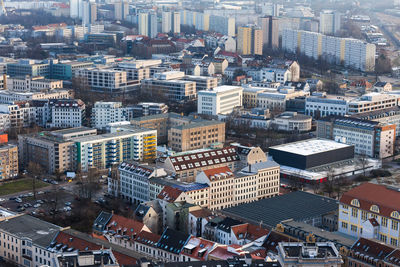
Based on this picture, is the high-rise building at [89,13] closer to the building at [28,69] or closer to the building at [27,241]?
the building at [28,69]

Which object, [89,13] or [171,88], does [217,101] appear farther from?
[89,13]

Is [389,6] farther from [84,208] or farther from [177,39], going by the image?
[84,208]

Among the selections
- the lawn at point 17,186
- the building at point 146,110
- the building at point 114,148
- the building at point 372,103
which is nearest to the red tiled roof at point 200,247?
the lawn at point 17,186

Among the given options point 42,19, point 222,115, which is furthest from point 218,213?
point 42,19

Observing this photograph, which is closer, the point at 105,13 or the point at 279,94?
the point at 279,94

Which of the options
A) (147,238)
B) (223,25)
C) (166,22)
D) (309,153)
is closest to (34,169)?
(147,238)

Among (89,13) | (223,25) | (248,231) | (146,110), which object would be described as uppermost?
(89,13)

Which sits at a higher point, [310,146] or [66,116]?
[66,116]
